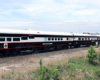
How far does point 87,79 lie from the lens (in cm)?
809

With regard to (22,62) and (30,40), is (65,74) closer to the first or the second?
(22,62)

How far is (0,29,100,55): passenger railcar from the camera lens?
12288 mm

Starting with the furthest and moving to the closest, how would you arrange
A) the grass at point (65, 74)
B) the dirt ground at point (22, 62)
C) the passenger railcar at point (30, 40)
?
the passenger railcar at point (30, 40)
the dirt ground at point (22, 62)
the grass at point (65, 74)

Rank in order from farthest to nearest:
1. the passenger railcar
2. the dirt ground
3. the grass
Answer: the passenger railcar
the dirt ground
the grass

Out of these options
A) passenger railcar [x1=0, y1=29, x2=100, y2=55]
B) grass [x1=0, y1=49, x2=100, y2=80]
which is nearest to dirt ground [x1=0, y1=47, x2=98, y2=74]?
grass [x1=0, y1=49, x2=100, y2=80]

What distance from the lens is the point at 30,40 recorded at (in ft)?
46.7

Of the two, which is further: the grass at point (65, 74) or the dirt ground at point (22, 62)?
the dirt ground at point (22, 62)

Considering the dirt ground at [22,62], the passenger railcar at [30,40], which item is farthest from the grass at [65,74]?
the passenger railcar at [30,40]

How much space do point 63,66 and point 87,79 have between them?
74.7 inches

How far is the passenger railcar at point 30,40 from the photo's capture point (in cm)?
1229

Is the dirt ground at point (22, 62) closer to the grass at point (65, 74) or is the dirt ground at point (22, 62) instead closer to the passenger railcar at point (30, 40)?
the grass at point (65, 74)

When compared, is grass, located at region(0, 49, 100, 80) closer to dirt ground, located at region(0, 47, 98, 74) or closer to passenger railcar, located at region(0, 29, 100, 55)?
dirt ground, located at region(0, 47, 98, 74)

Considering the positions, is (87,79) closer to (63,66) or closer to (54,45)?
(63,66)

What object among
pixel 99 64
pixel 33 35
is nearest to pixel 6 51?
pixel 33 35
